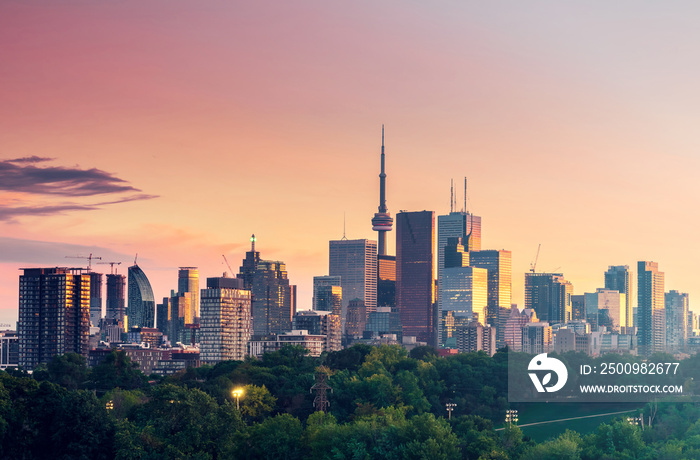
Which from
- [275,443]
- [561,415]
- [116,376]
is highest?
[275,443]

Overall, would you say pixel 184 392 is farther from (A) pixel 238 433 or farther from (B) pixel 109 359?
(B) pixel 109 359

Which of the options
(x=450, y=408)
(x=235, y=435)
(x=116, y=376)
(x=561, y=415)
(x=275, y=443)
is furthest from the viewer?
(x=116, y=376)

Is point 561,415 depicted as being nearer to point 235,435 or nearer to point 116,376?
point 116,376

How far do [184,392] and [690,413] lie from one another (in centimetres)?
6689

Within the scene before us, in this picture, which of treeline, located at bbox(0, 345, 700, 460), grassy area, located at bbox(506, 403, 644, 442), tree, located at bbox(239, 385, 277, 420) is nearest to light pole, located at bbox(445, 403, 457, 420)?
grassy area, located at bbox(506, 403, 644, 442)

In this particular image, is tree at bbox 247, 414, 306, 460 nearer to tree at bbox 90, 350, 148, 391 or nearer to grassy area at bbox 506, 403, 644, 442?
grassy area at bbox 506, 403, 644, 442

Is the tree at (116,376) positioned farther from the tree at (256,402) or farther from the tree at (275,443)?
the tree at (275,443)

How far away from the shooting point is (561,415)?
154875mm

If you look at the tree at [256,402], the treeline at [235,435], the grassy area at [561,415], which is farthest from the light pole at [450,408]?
the tree at [256,402]

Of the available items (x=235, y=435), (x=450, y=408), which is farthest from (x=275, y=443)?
(x=450, y=408)

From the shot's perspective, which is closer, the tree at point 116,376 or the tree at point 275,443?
the tree at point 275,443

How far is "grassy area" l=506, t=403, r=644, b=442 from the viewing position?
140 meters

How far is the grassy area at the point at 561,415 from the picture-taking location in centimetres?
13975

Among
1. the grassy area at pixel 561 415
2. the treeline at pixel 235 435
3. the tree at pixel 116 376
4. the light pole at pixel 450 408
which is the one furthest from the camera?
the tree at pixel 116 376
